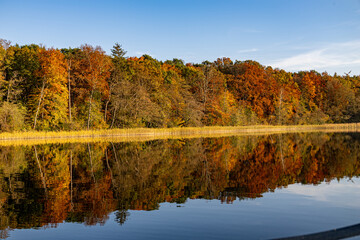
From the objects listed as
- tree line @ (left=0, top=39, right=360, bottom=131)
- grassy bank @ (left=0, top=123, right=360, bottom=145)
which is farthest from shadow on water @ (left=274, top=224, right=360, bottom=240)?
tree line @ (left=0, top=39, right=360, bottom=131)

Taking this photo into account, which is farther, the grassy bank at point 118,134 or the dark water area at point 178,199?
the grassy bank at point 118,134

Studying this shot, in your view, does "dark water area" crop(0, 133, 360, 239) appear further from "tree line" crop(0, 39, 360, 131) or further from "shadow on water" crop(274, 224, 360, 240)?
"tree line" crop(0, 39, 360, 131)

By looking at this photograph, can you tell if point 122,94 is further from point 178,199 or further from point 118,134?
point 178,199

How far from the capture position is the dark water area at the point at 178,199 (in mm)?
8375

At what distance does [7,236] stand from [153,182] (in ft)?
23.7

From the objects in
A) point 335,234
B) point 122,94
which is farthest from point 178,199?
point 122,94

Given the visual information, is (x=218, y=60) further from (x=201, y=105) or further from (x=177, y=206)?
(x=177, y=206)

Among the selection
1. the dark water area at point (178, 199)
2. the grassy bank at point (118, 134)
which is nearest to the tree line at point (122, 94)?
the grassy bank at point (118, 134)

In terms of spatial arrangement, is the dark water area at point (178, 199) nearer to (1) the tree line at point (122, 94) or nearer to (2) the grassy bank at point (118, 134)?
(2) the grassy bank at point (118, 134)

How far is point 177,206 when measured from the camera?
422 inches

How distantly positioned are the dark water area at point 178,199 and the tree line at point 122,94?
29.5 meters

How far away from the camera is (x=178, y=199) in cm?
1170

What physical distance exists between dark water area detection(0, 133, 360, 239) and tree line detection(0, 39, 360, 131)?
96.8ft

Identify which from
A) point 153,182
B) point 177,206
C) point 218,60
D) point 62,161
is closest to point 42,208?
point 177,206
